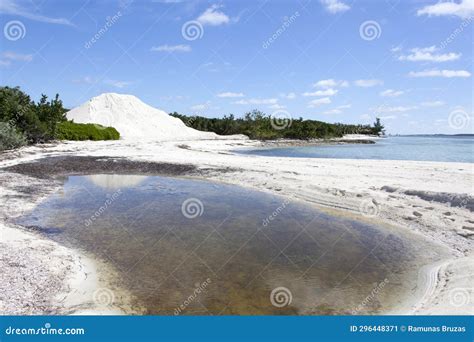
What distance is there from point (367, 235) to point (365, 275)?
3621 mm

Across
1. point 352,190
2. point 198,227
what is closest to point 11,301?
point 198,227

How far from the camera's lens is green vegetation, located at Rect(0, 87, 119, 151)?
36625 mm

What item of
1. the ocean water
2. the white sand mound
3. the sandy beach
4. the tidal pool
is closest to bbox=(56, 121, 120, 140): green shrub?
the white sand mound

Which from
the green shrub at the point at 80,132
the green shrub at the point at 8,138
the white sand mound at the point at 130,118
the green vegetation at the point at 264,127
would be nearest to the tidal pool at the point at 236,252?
the green shrub at the point at 8,138

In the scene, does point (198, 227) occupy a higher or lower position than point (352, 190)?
lower

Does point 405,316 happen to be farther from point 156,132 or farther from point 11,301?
point 156,132

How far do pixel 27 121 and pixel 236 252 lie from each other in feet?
135

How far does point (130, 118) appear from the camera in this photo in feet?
321

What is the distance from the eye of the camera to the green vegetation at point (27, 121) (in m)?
36.6

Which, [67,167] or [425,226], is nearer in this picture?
[425,226]

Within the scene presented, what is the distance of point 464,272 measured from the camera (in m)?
8.80

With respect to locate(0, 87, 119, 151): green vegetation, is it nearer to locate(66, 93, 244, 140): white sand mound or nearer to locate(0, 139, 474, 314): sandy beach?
locate(0, 139, 474, 314): sandy beach

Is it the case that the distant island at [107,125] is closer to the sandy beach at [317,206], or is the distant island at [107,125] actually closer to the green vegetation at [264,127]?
the green vegetation at [264,127]

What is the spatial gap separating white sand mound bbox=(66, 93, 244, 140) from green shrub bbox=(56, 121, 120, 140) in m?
11.2
